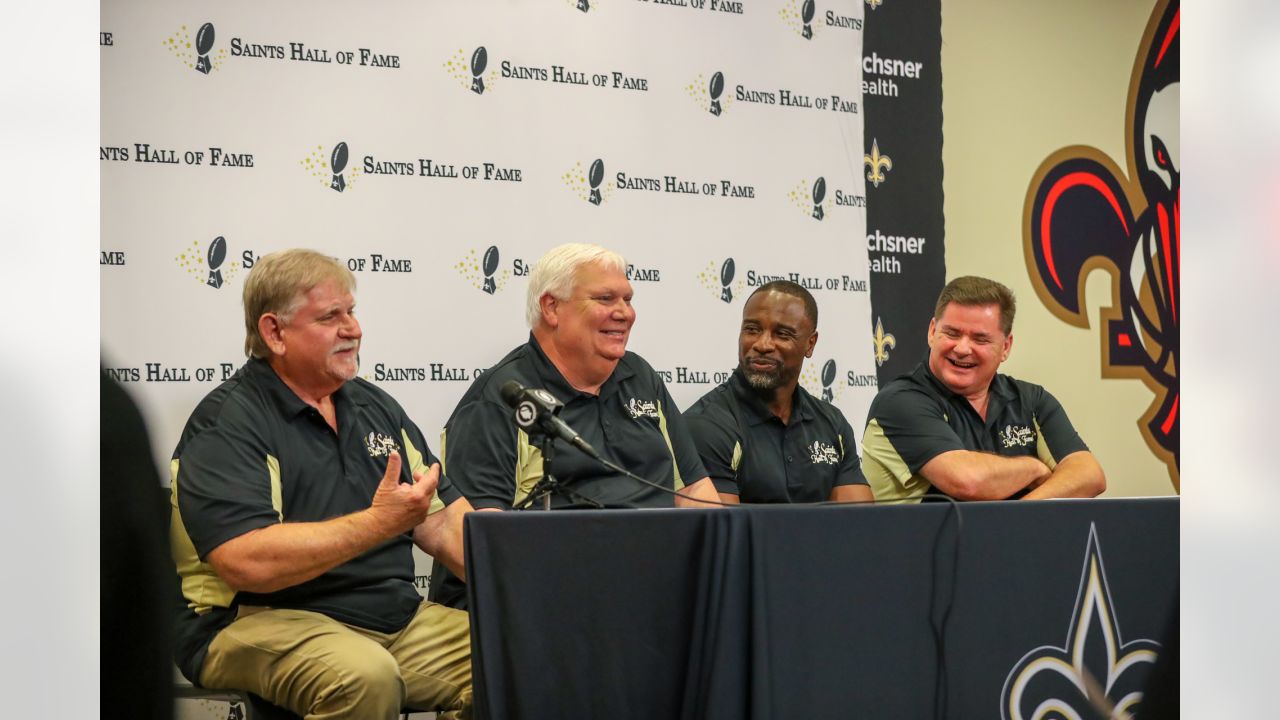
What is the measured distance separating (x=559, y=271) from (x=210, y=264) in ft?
3.54

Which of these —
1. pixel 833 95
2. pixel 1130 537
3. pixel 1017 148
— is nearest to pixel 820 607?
pixel 1130 537

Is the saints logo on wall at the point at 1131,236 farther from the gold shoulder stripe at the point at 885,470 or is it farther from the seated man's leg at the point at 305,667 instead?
the seated man's leg at the point at 305,667

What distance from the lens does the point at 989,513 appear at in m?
2.21

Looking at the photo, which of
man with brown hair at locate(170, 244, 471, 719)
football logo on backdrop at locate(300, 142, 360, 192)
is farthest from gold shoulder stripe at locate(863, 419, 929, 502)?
football logo on backdrop at locate(300, 142, 360, 192)

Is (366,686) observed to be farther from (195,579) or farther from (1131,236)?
(1131,236)

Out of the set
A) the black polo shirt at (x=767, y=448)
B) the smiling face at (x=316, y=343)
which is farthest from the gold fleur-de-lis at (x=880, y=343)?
the smiling face at (x=316, y=343)

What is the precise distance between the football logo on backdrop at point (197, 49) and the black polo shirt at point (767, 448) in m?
1.84

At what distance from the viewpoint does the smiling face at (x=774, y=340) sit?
3695mm

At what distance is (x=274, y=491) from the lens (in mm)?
2607

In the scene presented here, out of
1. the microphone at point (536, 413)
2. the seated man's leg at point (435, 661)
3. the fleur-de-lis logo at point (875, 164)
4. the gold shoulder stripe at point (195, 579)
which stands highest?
the fleur-de-lis logo at point (875, 164)

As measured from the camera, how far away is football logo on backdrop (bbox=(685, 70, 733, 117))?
4.31 metres

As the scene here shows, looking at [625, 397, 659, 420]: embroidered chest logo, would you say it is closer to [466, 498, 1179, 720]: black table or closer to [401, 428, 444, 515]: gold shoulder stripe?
[401, 428, 444, 515]: gold shoulder stripe

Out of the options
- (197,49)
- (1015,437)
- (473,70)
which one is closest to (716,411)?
(1015,437)
